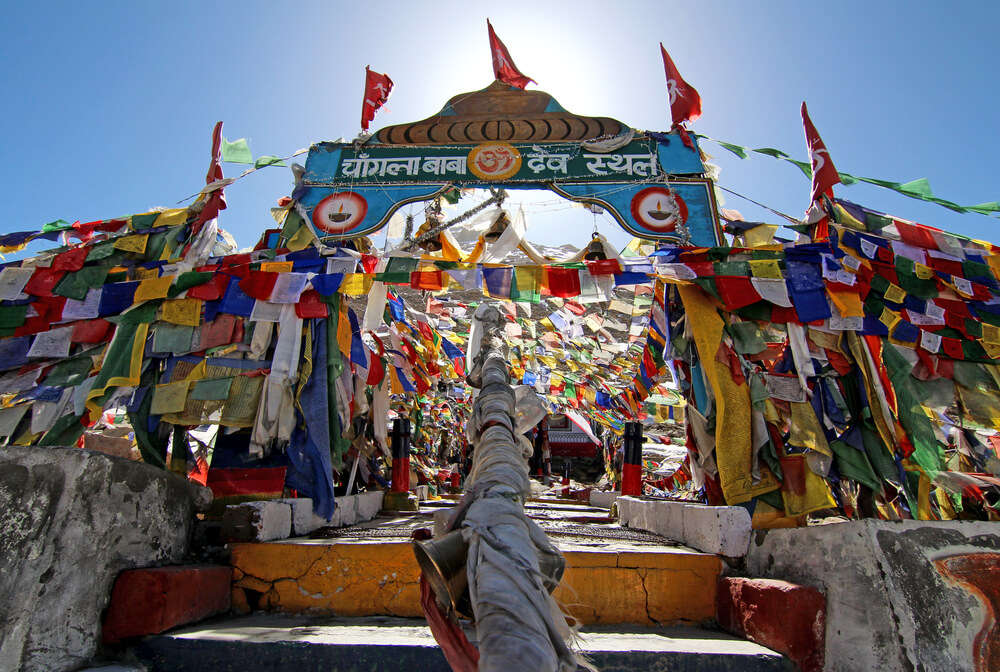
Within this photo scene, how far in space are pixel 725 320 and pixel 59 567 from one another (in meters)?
5.46

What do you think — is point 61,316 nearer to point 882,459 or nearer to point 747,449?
point 747,449

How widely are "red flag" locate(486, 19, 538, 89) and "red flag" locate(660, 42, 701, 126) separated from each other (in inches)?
79.6

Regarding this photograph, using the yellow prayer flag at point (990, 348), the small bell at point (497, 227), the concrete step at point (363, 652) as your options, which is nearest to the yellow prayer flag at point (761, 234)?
the yellow prayer flag at point (990, 348)

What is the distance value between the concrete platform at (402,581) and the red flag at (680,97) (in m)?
6.12

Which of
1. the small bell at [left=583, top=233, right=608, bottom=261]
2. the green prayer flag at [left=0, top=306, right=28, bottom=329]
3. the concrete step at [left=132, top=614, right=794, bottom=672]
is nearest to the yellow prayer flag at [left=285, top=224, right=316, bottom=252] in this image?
the green prayer flag at [left=0, top=306, right=28, bottom=329]

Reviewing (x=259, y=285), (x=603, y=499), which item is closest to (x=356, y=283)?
(x=259, y=285)

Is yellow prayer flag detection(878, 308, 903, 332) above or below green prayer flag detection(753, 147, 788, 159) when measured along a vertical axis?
below

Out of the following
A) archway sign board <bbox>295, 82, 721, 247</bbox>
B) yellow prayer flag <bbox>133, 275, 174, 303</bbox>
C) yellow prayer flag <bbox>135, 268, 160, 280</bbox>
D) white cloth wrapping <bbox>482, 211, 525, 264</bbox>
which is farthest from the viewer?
archway sign board <bbox>295, 82, 721, 247</bbox>

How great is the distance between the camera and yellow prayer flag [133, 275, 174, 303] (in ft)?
19.0

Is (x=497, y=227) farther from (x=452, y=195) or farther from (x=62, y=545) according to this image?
(x=62, y=545)

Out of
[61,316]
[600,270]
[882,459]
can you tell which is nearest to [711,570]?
[882,459]

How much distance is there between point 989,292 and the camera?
18.6 ft

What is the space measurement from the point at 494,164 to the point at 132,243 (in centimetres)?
464

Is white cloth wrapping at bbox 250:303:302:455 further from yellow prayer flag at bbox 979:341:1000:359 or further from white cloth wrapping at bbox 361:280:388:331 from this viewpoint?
yellow prayer flag at bbox 979:341:1000:359
